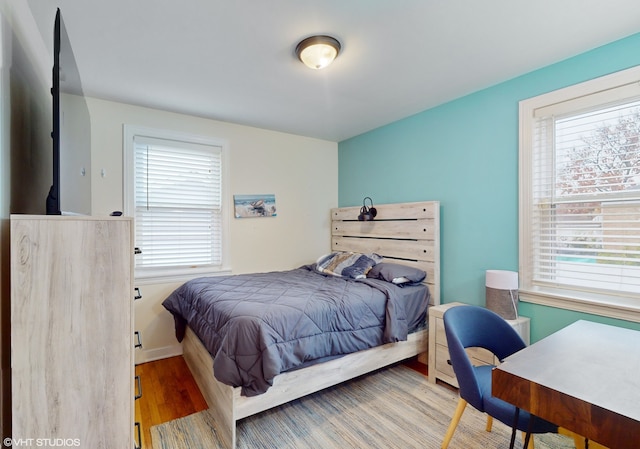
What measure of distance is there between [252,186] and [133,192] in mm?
1230

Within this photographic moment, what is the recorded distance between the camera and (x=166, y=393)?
94.7 inches

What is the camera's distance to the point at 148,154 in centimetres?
306

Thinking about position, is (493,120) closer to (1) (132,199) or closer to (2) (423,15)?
(2) (423,15)

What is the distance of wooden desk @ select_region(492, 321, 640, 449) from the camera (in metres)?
0.83

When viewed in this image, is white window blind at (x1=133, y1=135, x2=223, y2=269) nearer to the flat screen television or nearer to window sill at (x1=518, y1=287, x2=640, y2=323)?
the flat screen television

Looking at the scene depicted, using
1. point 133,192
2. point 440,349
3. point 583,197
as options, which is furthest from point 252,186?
point 583,197

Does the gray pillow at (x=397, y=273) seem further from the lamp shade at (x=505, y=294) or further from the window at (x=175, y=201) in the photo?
the window at (x=175, y=201)

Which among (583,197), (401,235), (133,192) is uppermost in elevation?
(133,192)

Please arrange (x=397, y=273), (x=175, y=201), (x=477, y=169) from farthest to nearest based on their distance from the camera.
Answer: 1. (x=175, y=201)
2. (x=397, y=273)
3. (x=477, y=169)

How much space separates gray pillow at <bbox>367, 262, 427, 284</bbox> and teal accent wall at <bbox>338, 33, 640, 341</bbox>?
30 centimetres

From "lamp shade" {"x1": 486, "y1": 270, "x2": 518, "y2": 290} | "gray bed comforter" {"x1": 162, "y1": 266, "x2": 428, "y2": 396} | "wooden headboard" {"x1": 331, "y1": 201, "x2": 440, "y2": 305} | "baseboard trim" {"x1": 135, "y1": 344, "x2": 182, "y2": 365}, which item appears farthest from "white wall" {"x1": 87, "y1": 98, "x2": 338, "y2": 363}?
"lamp shade" {"x1": 486, "y1": 270, "x2": 518, "y2": 290}

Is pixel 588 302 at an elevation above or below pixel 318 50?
below

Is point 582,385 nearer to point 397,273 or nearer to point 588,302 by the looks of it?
point 588,302

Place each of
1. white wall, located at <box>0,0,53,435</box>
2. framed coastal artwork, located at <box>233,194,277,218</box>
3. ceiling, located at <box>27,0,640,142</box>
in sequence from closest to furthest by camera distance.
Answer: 1. white wall, located at <box>0,0,53,435</box>
2. ceiling, located at <box>27,0,640,142</box>
3. framed coastal artwork, located at <box>233,194,277,218</box>
